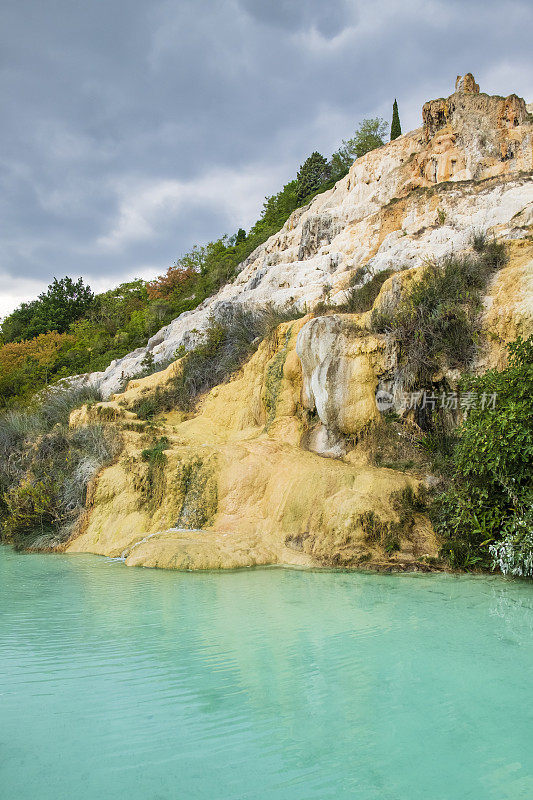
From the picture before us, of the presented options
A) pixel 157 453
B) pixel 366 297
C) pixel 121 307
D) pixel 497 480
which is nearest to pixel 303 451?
pixel 157 453

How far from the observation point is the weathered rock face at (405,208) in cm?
1777

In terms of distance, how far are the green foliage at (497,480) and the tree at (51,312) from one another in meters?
39.0

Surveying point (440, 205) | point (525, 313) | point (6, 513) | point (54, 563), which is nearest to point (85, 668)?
point (54, 563)

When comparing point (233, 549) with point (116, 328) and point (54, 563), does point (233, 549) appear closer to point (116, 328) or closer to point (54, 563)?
point (54, 563)

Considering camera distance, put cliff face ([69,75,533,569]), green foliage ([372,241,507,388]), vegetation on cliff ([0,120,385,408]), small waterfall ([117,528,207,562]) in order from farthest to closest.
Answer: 1. vegetation on cliff ([0,120,385,408])
2. green foliage ([372,241,507,388])
3. small waterfall ([117,528,207,562])
4. cliff face ([69,75,533,569])

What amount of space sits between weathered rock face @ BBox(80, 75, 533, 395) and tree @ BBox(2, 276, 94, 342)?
19.6 metres

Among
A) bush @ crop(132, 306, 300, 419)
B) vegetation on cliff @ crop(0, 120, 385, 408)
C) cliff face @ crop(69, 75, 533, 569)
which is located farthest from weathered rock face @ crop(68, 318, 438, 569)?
vegetation on cliff @ crop(0, 120, 385, 408)

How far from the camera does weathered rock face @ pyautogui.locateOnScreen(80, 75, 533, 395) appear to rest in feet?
58.3

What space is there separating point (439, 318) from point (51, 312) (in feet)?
127

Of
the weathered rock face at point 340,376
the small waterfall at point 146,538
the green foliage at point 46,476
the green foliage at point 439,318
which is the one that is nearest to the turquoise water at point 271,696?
the small waterfall at point 146,538

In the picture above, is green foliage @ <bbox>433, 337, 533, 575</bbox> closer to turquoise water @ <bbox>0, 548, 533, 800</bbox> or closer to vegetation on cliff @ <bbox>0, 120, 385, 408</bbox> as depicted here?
turquoise water @ <bbox>0, 548, 533, 800</bbox>

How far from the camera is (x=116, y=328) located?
37.7 meters

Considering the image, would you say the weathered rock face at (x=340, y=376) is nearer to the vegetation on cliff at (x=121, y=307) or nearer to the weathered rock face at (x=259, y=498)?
the weathered rock face at (x=259, y=498)

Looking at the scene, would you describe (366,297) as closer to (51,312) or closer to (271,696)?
(271,696)
